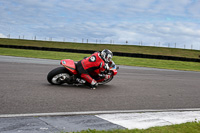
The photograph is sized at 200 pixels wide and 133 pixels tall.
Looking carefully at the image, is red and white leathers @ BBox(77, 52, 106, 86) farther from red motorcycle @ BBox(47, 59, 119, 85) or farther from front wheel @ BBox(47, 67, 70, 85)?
front wheel @ BBox(47, 67, 70, 85)

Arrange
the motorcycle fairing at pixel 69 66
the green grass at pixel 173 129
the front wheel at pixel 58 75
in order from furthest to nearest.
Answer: the front wheel at pixel 58 75
the motorcycle fairing at pixel 69 66
the green grass at pixel 173 129

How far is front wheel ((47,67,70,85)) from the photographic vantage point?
26.1ft

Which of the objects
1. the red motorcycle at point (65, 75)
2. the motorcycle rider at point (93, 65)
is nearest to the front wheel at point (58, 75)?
the red motorcycle at point (65, 75)

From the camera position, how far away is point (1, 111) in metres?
4.66

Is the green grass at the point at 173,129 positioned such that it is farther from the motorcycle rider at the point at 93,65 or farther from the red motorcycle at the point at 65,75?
the red motorcycle at the point at 65,75

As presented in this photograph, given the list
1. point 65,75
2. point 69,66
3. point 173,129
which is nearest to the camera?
point 173,129

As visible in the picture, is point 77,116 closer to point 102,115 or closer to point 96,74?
point 102,115

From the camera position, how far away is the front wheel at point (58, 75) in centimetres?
796

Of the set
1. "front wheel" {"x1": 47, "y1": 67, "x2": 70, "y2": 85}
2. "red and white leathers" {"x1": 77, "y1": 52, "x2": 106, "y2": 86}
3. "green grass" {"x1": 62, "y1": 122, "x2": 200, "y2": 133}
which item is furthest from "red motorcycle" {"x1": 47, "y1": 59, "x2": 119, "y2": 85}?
"green grass" {"x1": 62, "y1": 122, "x2": 200, "y2": 133}

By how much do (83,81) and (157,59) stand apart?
94.2 ft

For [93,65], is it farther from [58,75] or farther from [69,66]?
[58,75]

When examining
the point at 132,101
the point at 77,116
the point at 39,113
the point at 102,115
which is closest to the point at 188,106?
the point at 132,101

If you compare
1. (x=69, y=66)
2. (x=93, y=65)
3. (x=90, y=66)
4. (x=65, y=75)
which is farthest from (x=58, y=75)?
(x=93, y=65)

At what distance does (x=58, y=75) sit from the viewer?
8039 mm
